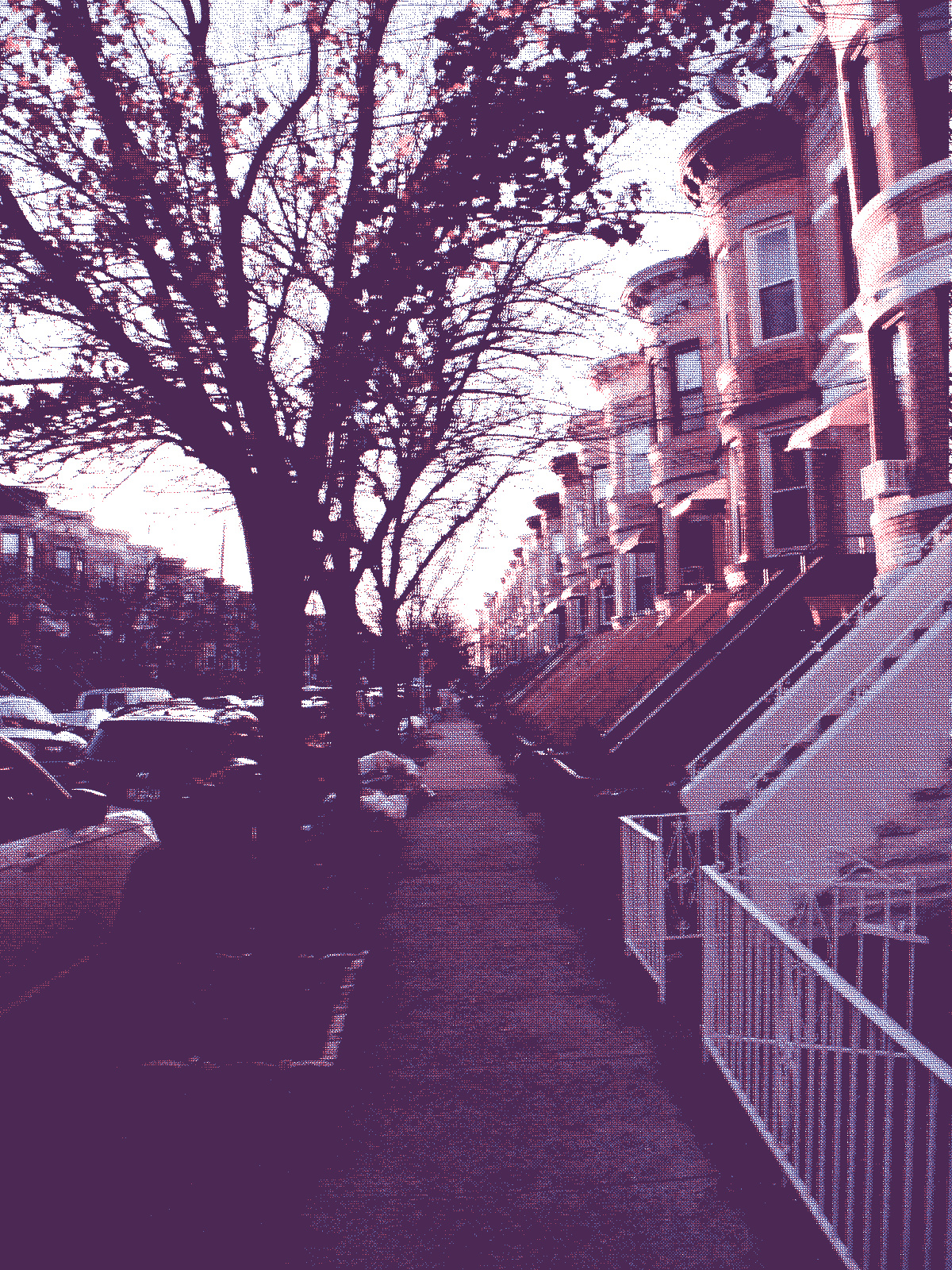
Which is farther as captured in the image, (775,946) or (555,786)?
(555,786)

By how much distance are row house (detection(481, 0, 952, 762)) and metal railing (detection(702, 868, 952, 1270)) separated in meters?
5.93

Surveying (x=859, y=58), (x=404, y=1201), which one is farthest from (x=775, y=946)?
(x=859, y=58)

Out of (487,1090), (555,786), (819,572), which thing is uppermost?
(819,572)

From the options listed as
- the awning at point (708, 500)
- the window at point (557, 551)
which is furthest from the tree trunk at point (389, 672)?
the window at point (557, 551)

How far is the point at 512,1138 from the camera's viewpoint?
464cm

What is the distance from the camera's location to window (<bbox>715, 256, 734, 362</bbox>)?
53.4ft

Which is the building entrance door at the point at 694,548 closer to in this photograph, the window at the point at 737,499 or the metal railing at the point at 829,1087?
the window at the point at 737,499

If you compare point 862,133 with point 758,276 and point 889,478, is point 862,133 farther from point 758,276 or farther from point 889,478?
point 758,276

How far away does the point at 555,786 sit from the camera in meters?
12.9

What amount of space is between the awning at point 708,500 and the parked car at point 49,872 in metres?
13.6

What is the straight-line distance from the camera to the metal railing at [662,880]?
21.8 ft

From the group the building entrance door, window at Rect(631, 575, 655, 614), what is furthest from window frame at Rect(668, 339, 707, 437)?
window at Rect(631, 575, 655, 614)

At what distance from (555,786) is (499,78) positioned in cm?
840

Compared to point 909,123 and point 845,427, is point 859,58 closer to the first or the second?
point 909,123
